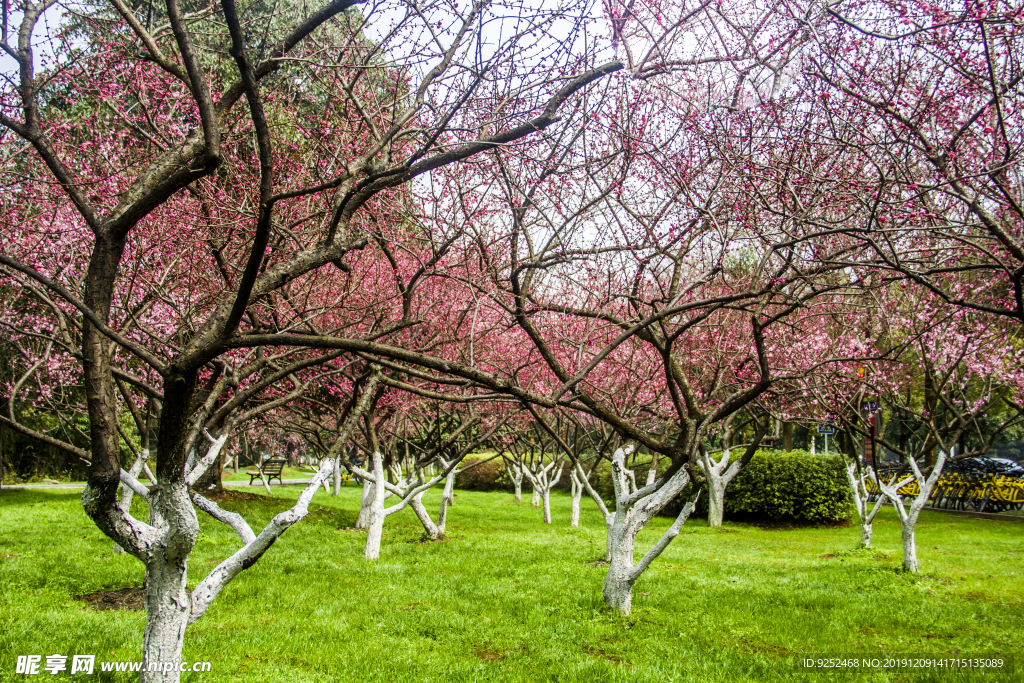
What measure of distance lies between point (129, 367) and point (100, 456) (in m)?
11.3

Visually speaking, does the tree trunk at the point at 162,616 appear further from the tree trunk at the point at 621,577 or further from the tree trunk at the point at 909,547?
the tree trunk at the point at 909,547

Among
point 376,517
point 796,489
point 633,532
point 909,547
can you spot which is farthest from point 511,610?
point 796,489

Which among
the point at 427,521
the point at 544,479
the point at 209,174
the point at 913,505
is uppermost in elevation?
the point at 209,174

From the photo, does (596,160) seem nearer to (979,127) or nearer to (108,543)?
(979,127)

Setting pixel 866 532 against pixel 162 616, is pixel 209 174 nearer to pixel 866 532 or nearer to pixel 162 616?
pixel 162 616

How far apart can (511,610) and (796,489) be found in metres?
13.9

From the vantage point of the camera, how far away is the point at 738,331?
1194 cm

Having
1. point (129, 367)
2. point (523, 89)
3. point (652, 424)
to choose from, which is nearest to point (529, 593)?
point (652, 424)

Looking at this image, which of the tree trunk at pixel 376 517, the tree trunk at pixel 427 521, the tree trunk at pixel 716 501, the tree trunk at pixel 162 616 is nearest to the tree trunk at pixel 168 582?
the tree trunk at pixel 162 616

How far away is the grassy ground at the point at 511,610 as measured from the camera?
6020mm

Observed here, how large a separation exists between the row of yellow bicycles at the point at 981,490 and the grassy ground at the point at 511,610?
9.65m

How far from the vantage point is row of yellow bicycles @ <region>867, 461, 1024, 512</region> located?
21.8 m

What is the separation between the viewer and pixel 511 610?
26.4 feet

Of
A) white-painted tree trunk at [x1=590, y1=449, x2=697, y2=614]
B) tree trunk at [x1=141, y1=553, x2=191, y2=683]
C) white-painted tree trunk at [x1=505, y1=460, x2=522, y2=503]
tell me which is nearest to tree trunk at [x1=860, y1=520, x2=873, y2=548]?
white-painted tree trunk at [x1=590, y1=449, x2=697, y2=614]
